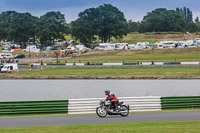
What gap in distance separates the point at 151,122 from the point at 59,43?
145 m

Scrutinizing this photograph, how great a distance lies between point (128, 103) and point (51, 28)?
130409 mm

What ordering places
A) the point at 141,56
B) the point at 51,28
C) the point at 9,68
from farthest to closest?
the point at 51,28
the point at 141,56
the point at 9,68

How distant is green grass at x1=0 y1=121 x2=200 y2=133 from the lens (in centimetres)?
1950

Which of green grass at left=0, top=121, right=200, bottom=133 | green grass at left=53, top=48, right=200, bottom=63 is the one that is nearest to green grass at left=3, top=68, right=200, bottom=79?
green grass at left=53, top=48, right=200, bottom=63

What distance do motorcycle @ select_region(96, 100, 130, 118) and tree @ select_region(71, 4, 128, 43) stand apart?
118511 millimetres

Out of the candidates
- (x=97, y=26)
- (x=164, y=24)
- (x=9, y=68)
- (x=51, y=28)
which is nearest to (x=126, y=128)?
(x=9, y=68)

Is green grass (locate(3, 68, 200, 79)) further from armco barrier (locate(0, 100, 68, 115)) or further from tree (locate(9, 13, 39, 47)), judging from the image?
tree (locate(9, 13, 39, 47))

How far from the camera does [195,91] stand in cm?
5231

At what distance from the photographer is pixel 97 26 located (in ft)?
495

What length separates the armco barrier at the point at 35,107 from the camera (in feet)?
86.1

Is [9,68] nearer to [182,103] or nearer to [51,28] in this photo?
[182,103]

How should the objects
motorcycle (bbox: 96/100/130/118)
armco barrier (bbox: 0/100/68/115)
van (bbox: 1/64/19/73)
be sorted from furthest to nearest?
1. van (bbox: 1/64/19/73)
2. armco barrier (bbox: 0/100/68/115)
3. motorcycle (bbox: 96/100/130/118)

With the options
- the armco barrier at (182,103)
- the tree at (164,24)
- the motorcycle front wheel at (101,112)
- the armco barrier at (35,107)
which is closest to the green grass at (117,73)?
the armco barrier at (182,103)

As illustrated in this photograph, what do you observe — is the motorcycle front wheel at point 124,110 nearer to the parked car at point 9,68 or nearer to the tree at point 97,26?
the parked car at point 9,68
